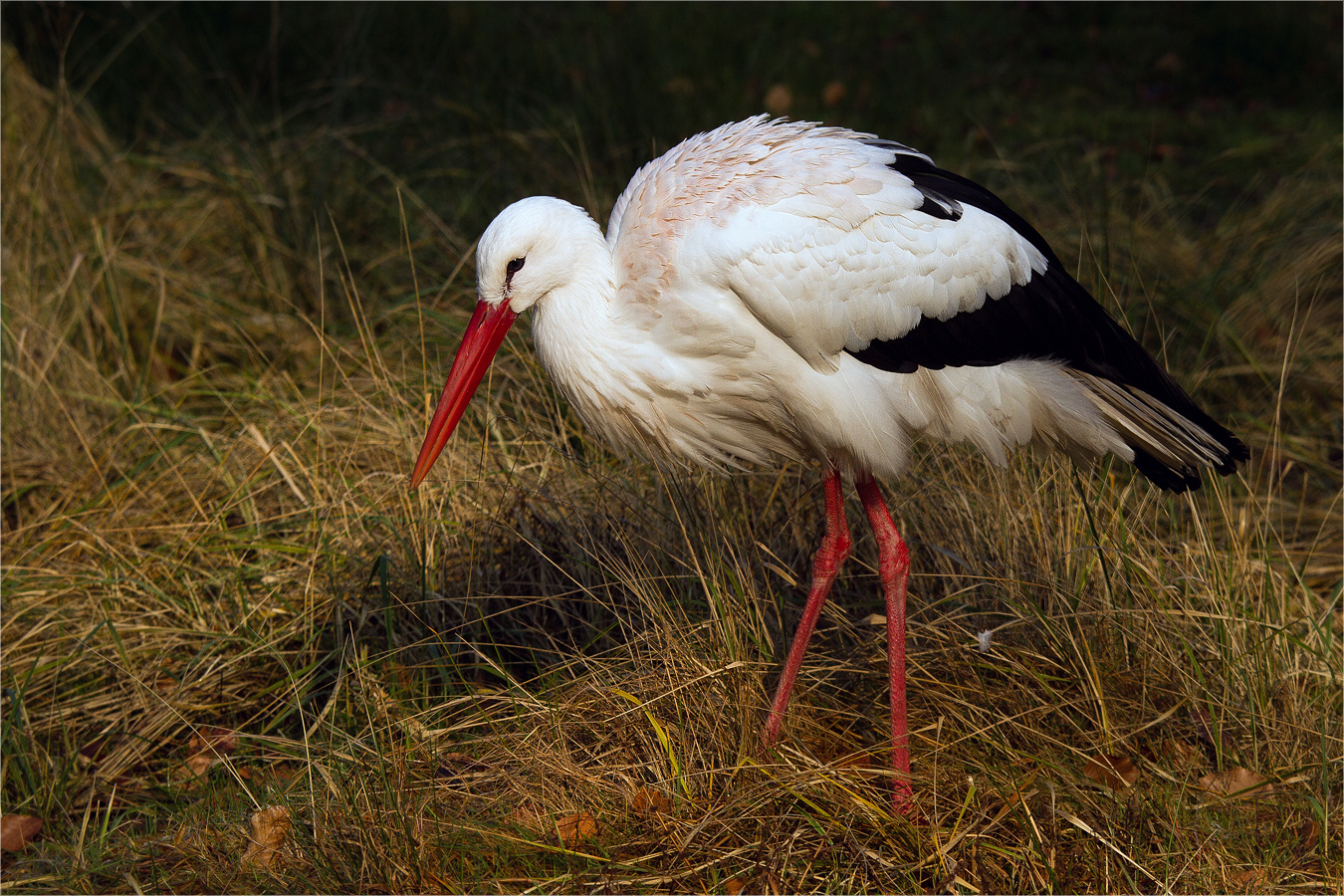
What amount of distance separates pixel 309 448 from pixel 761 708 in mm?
1731

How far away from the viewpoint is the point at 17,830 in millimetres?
2648

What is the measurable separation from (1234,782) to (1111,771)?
0.32 metres

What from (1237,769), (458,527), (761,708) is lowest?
(1237,769)

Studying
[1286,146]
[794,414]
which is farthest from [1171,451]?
[1286,146]

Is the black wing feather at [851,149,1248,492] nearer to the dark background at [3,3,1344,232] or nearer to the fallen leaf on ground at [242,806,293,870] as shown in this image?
the fallen leaf on ground at [242,806,293,870]

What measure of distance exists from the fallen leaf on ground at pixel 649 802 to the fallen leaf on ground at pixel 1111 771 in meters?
0.90

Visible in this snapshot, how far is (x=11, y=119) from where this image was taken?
174 inches

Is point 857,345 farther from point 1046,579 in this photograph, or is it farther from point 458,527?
point 458,527

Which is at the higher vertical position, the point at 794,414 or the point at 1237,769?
the point at 794,414

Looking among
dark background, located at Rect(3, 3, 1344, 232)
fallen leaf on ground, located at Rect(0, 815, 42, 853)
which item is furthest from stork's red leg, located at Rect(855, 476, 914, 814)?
dark background, located at Rect(3, 3, 1344, 232)

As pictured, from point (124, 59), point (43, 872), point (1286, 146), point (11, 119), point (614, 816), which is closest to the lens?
point (614, 816)

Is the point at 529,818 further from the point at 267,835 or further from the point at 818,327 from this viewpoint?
the point at 818,327

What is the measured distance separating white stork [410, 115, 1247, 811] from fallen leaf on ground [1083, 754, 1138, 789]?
15.8 inches

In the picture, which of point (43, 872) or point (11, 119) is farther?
point (11, 119)
